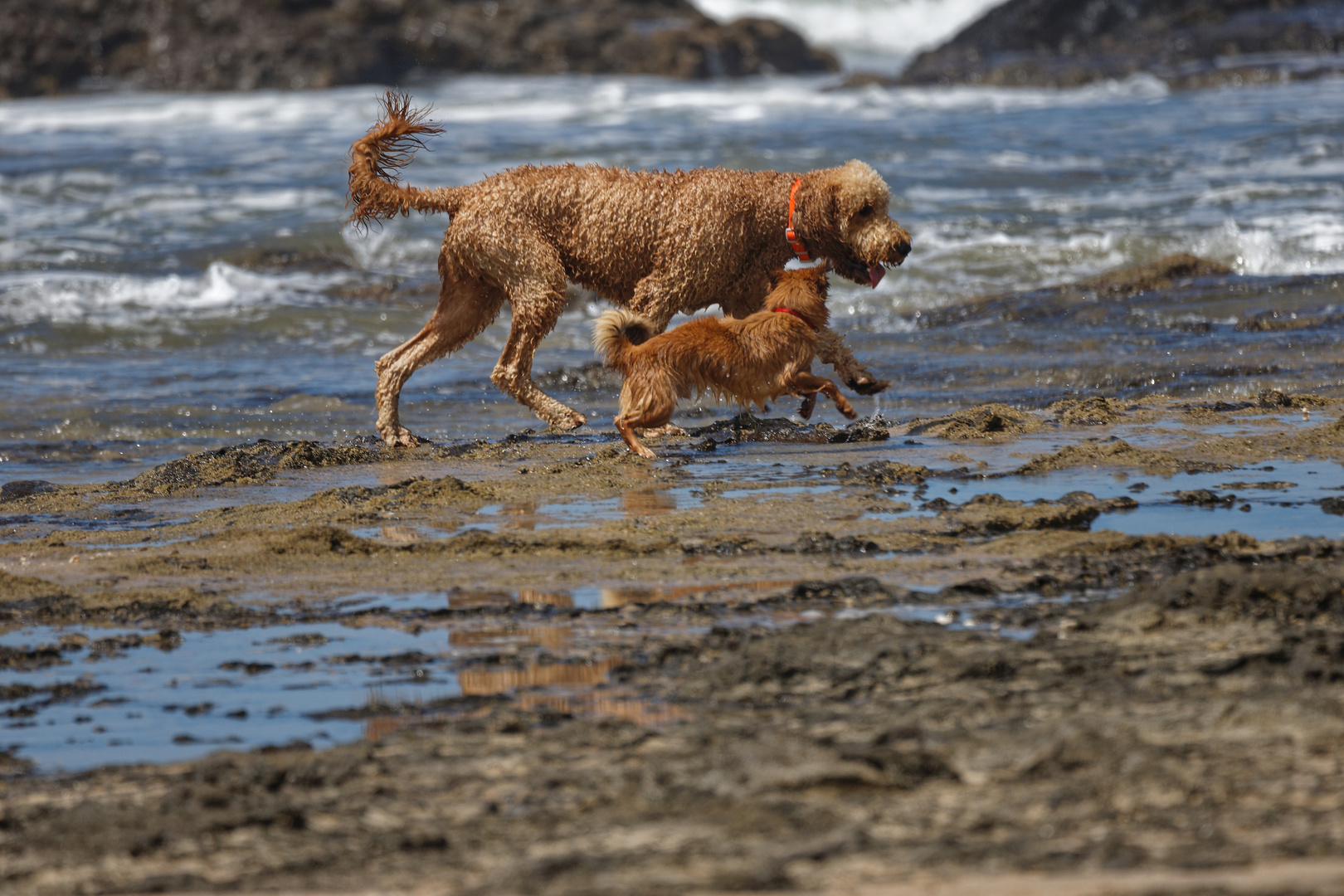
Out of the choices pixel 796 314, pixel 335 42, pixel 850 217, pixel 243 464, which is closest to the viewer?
pixel 796 314

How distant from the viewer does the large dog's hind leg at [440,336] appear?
7871 millimetres

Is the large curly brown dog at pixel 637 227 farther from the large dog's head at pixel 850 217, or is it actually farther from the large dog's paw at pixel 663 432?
the large dog's paw at pixel 663 432

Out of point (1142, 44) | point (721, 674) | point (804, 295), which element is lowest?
point (721, 674)

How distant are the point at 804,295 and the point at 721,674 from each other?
11.6ft

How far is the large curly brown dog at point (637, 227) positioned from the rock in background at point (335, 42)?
94.7ft

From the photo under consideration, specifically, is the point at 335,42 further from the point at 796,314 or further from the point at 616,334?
the point at 796,314

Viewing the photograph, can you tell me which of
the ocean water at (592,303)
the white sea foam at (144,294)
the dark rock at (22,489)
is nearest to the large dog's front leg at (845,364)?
the ocean water at (592,303)

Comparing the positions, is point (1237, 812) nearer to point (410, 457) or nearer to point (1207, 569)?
point (1207, 569)

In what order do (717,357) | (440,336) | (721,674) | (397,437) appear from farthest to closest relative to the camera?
(440,336) → (397,437) → (717,357) → (721,674)

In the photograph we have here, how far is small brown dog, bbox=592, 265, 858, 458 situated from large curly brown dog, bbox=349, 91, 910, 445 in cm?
38

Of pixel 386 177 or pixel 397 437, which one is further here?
pixel 397 437

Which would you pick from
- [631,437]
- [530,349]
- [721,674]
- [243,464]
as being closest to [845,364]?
[631,437]

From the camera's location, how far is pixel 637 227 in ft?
24.0

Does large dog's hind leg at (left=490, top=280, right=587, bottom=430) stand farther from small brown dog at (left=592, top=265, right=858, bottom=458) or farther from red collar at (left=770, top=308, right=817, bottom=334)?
red collar at (left=770, top=308, right=817, bottom=334)
